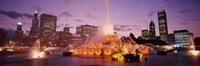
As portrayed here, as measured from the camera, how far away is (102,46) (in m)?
70.1

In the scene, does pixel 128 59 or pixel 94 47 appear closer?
pixel 128 59

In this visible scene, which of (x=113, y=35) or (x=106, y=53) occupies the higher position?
(x=113, y=35)

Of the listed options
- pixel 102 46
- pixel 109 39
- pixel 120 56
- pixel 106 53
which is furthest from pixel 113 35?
pixel 120 56

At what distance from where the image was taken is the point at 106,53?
6469 centimetres

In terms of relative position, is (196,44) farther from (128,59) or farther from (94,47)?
(128,59)

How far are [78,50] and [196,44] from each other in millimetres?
143217

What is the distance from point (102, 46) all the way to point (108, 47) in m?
2.95

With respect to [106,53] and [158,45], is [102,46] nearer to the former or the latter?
[106,53]

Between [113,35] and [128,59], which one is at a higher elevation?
[113,35]

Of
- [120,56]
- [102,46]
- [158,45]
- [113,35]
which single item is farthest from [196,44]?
[120,56]

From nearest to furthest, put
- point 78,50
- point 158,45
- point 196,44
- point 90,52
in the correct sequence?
point 90,52, point 78,50, point 158,45, point 196,44

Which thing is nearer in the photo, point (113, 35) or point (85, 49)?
point (85, 49)

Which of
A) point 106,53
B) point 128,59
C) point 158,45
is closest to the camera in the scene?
point 128,59

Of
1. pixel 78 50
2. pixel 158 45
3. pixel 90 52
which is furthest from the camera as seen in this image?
pixel 158 45
